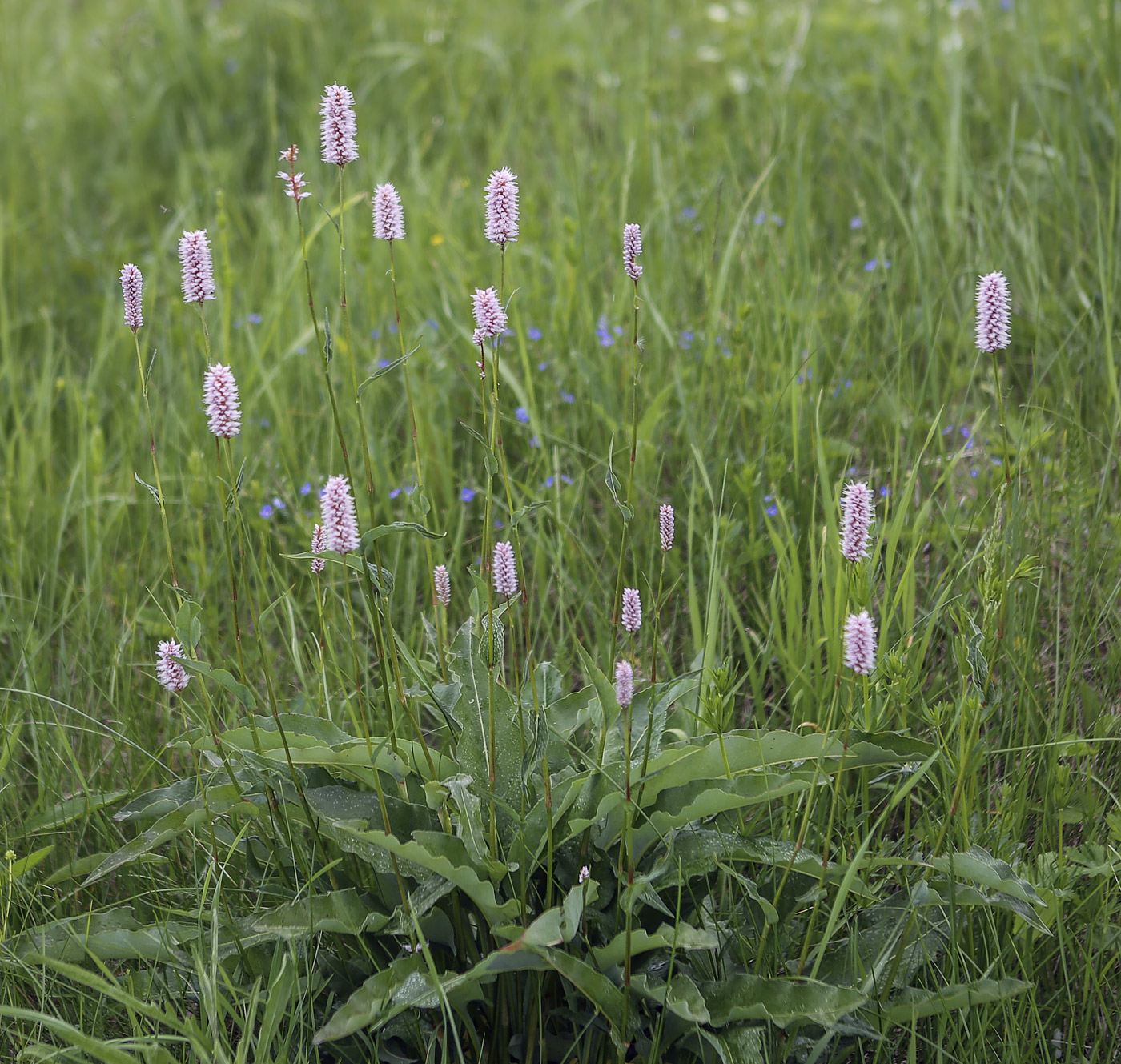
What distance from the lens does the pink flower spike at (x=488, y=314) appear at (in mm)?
1303

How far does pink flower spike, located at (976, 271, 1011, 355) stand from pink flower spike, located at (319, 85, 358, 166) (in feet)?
2.70

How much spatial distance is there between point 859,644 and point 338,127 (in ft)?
2.81

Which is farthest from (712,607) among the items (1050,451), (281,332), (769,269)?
(281,332)

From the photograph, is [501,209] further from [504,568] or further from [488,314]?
[504,568]

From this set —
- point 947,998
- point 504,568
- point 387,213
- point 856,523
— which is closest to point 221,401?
point 387,213

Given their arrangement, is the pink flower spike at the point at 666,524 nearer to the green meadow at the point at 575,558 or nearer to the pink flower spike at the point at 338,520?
the green meadow at the point at 575,558

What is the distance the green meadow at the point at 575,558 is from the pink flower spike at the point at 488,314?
0.10 m

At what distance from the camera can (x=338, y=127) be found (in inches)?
50.6

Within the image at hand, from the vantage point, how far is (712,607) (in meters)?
1.82

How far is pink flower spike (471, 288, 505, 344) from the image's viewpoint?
1.30 meters

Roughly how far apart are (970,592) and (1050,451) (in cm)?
60

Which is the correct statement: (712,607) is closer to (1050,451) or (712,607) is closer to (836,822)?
(836,822)

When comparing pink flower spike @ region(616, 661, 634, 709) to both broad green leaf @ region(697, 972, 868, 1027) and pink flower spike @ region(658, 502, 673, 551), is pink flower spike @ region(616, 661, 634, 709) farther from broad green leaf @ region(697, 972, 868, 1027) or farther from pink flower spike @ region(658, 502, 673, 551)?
broad green leaf @ region(697, 972, 868, 1027)

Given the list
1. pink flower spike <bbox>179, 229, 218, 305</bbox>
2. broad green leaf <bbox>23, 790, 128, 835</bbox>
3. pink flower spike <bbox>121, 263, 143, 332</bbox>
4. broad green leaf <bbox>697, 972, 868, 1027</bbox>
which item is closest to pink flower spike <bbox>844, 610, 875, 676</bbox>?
broad green leaf <bbox>697, 972, 868, 1027</bbox>
